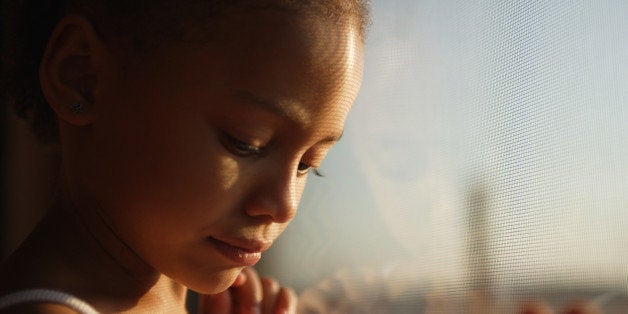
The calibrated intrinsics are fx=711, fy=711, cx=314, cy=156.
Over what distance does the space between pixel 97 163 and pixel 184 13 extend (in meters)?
0.15

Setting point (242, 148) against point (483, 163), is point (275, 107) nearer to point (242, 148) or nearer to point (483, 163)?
point (242, 148)

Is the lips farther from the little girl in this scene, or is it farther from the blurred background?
the blurred background

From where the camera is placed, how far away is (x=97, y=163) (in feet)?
2.06

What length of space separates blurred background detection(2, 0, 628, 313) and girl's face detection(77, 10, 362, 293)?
0.07 metres

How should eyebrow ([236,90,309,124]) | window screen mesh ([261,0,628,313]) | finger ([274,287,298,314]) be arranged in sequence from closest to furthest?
window screen mesh ([261,0,628,313])
eyebrow ([236,90,309,124])
finger ([274,287,298,314])

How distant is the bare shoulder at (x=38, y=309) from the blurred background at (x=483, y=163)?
277 millimetres

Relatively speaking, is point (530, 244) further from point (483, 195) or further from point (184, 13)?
point (184, 13)

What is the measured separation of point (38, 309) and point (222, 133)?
21cm

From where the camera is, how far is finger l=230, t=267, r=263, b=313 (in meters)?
0.79

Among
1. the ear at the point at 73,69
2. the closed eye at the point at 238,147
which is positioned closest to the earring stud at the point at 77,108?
the ear at the point at 73,69

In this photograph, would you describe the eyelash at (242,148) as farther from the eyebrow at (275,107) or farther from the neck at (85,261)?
the neck at (85,261)

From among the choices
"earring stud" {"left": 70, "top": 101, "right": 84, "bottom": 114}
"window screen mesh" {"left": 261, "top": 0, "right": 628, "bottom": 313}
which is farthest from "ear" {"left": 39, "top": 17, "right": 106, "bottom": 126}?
"window screen mesh" {"left": 261, "top": 0, "right": 628, "bottom": 313}

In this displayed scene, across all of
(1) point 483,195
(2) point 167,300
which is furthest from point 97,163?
(1) point 483,195

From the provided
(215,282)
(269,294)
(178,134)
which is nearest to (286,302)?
(269,294)
